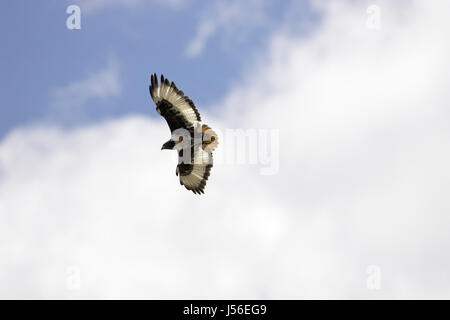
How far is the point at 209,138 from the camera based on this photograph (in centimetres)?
1964

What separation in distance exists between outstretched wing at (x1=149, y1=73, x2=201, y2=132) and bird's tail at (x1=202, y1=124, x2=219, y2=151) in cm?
46

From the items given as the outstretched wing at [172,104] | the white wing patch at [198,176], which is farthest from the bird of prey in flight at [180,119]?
the white wing patch at [198,176]

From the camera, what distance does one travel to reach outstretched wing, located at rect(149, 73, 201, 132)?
19500 mm

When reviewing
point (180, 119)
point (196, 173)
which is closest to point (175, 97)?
point (180, 119)

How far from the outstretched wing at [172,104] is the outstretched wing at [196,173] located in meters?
1.89

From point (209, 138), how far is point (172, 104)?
5.87ft

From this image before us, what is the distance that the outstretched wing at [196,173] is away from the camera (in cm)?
2111

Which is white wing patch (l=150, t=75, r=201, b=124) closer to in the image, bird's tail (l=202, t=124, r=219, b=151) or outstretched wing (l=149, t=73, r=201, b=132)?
outstretched wing (l=149, t=73, r=201, b=132)

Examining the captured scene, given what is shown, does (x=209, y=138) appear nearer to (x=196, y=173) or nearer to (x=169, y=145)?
(x=169, y=145)
